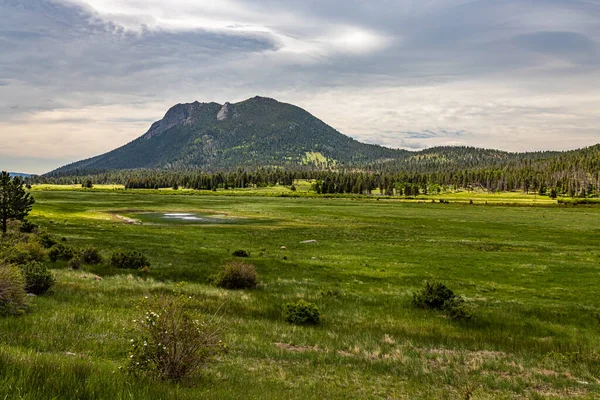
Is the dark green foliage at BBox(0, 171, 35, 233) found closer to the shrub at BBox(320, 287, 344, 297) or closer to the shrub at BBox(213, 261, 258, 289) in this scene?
the shrub at BBox(213, 261, 258, 289)

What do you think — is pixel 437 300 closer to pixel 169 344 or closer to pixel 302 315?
pixel 302 315

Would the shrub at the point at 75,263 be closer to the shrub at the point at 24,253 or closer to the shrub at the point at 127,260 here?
the shrub at the point at 24,253

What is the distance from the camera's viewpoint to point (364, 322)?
19.3 m

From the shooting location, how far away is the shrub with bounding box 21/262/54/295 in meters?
18.1

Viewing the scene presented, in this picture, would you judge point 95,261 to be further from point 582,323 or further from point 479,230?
point 479,230

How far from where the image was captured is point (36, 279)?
1839 cm

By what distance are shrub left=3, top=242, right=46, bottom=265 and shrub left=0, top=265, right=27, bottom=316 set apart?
961 centimetres

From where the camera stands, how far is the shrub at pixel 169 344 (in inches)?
318

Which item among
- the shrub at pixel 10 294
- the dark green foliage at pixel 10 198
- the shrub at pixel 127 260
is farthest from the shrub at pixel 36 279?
the dark green foliage at pixel 10 198

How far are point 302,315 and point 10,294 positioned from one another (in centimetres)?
1194

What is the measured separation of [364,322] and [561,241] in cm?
5308

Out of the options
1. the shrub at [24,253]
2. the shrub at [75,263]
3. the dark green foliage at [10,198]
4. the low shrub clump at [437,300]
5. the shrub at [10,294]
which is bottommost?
the low shrub clump at [437,300]

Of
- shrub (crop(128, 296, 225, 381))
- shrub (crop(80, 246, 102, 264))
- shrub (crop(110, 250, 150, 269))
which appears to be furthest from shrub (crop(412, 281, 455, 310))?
shrub (crop(80, 246, 102, 264))

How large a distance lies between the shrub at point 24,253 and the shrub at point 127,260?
5.29 m
